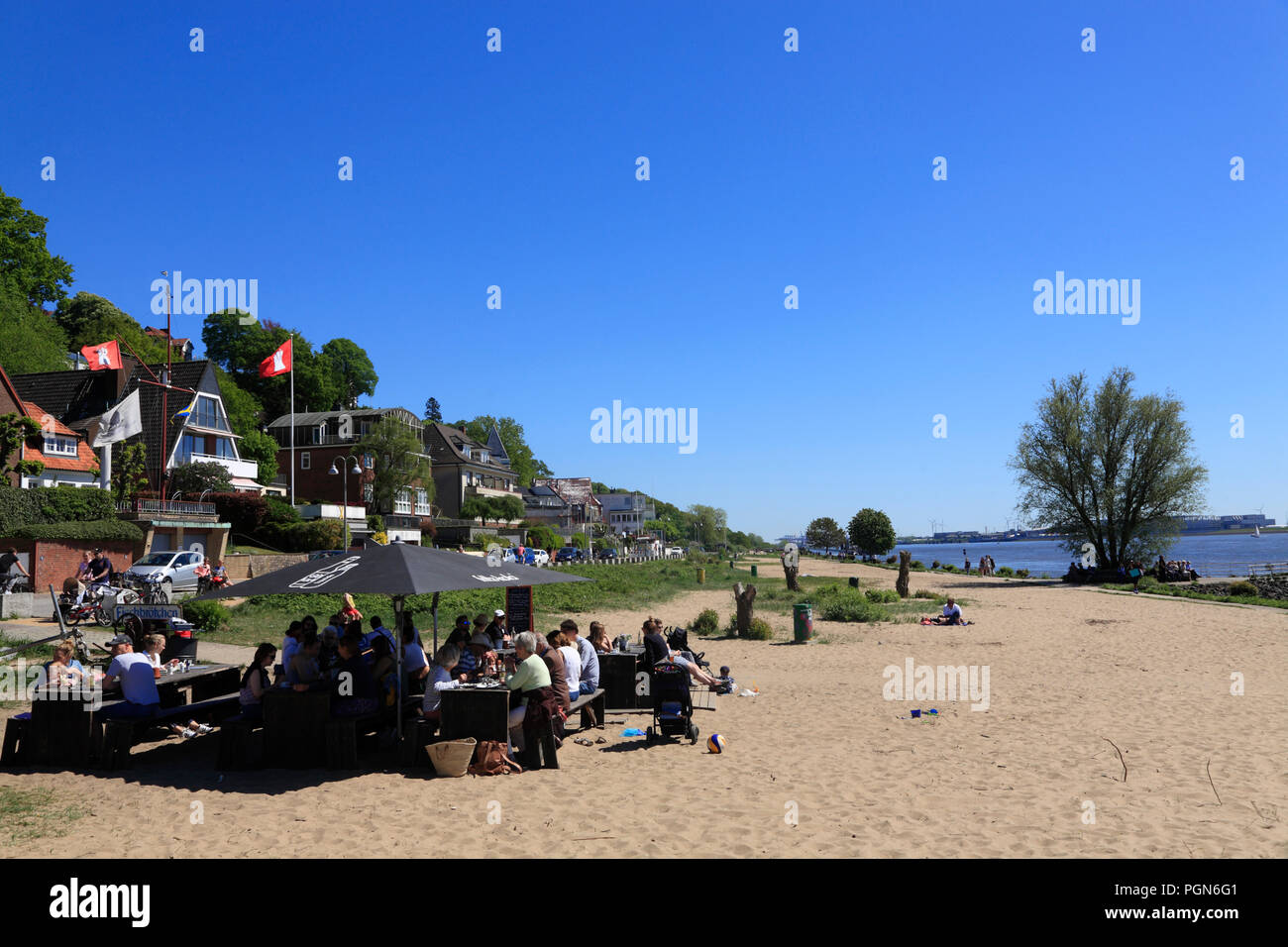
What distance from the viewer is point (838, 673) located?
15539 millimetres

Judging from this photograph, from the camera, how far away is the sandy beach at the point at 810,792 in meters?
6.39

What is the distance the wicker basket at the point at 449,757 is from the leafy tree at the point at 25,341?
54969 mm

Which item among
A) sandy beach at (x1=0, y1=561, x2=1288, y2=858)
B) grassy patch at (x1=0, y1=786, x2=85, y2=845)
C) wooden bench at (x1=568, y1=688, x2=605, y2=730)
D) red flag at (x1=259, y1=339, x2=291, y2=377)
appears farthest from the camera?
red flag at (x1=259, y1=339, x2=291, y2=377)

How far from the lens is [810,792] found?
7812 mm

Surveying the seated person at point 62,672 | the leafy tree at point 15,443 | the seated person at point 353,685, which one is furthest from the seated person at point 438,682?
the leafy tree at point 15,443

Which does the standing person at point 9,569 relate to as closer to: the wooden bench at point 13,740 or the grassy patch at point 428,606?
the grassy patch at point 428,606

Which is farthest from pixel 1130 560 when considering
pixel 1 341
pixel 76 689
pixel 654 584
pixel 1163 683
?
pixel 1 341

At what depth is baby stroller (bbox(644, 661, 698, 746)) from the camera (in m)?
9.88

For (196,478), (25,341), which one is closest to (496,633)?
(196,478)

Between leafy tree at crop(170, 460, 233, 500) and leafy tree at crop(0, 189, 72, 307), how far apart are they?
18806 millimetres

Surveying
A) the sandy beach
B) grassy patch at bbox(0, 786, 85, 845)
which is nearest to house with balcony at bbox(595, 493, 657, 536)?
the sandy beach

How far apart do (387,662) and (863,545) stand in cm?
9849

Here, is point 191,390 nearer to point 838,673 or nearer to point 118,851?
point 838,673

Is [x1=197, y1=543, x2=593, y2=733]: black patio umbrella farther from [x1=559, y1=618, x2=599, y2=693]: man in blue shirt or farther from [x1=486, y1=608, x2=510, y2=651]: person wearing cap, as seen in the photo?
[x1=486, y1=608, x2=510, y2=651]: person wearing cap
